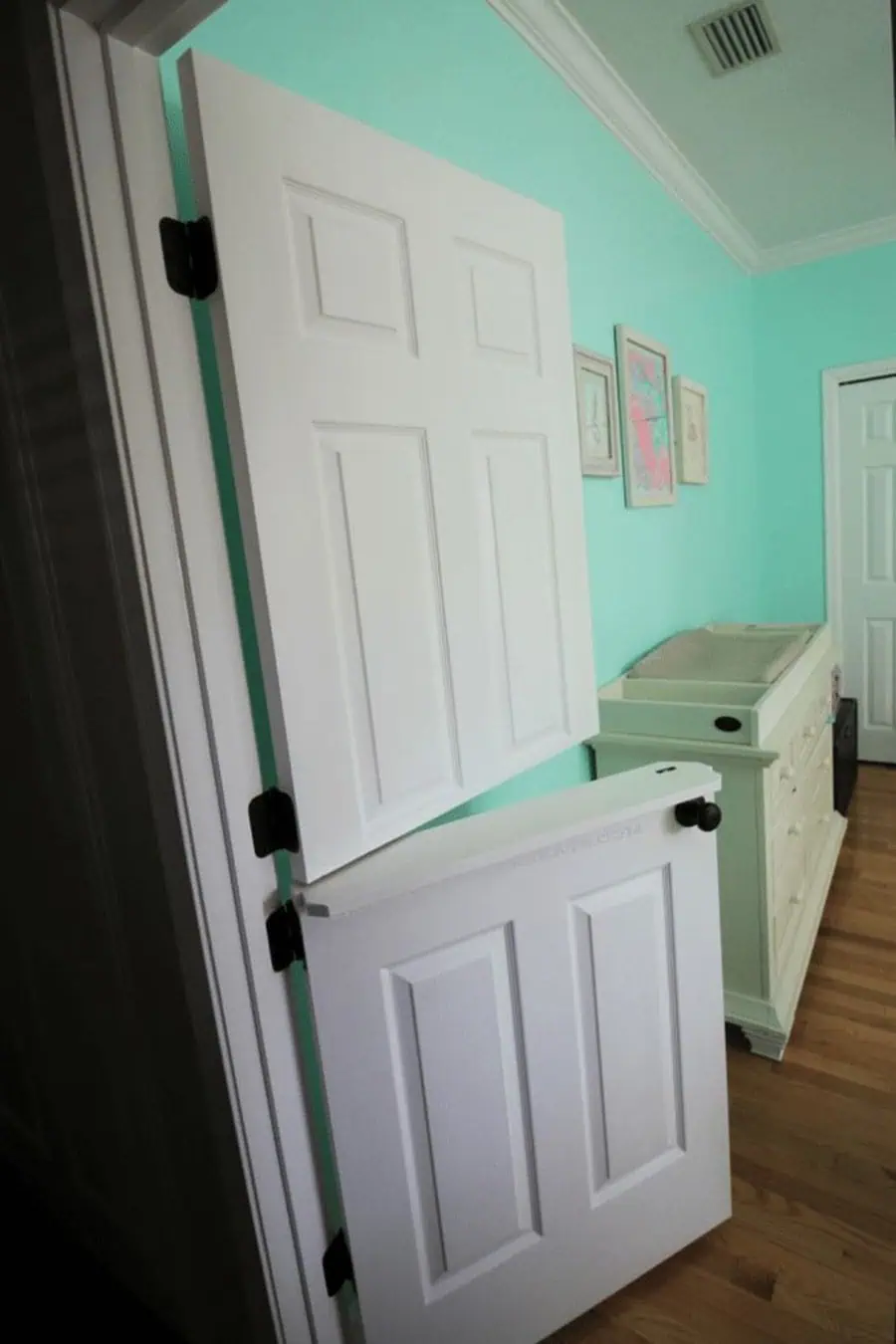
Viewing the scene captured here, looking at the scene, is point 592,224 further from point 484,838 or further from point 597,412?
point 484,838

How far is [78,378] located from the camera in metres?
0.78

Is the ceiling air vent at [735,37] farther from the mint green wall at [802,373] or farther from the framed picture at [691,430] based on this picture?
the mint green wall at [802,373]

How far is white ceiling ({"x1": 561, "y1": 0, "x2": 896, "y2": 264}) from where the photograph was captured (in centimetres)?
179

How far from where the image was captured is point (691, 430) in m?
2.69

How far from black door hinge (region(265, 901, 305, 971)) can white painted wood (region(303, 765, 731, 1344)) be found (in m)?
0.02

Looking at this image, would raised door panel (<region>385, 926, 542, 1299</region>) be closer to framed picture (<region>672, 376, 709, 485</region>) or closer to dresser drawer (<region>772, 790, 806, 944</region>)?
dresser drawer (<region>772, 790, 806, 944</region>)

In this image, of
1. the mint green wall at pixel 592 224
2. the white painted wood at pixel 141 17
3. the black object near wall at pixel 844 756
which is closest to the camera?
the white painted wood at pixel 141 17

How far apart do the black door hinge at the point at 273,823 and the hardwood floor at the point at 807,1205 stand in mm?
1098

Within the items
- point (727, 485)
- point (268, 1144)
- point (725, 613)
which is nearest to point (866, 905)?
point (725, 613)

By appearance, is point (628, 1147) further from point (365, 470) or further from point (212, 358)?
point (212, 358)

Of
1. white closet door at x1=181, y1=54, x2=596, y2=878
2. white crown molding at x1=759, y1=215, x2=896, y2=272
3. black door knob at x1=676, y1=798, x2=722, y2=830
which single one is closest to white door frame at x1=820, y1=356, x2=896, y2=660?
white crown molding at x1=759, y1=215, x2=896, y2=272

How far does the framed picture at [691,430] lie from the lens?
256cm

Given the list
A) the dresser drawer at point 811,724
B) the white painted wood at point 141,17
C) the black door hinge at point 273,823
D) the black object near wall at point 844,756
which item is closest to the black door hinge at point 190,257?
the white painted wood at point 141,17

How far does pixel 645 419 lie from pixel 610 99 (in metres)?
0.88
